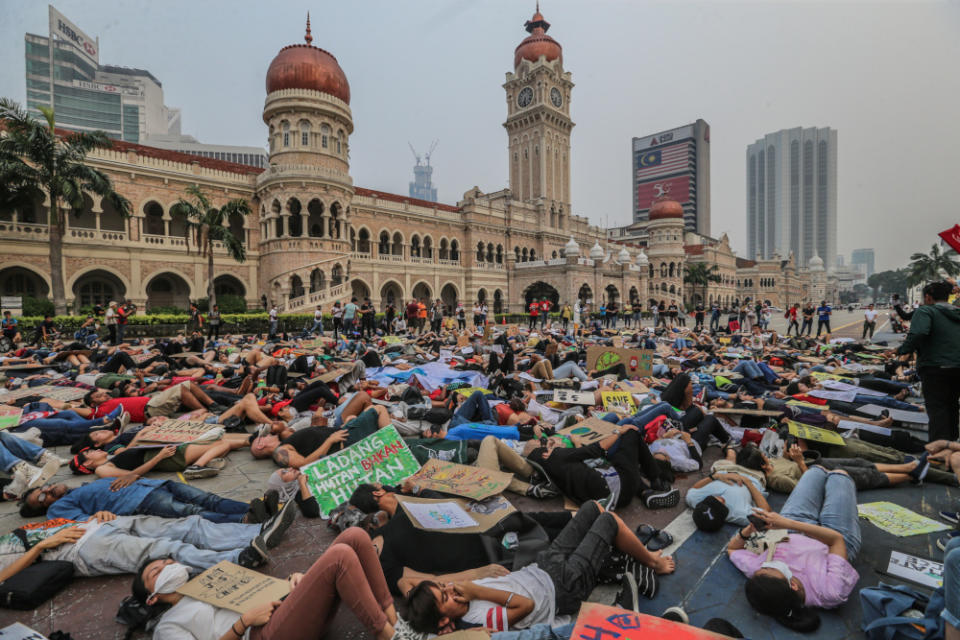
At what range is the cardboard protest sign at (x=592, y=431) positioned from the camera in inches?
185

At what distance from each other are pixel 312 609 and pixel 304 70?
3008cm

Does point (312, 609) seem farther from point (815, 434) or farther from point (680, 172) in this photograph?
point (680, 172)

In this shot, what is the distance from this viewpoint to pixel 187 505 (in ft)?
12.1

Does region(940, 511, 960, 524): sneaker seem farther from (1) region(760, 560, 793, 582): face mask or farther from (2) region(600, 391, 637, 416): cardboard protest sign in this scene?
(2) region(600, 391, 637, 416): cardboard protest sign

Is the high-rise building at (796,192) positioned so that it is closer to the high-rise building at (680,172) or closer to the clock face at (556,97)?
the high-rise building at (680,172)

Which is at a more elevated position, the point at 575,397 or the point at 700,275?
the point at 700,275

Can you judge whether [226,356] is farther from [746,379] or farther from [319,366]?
[746,379]

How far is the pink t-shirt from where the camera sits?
102 inches

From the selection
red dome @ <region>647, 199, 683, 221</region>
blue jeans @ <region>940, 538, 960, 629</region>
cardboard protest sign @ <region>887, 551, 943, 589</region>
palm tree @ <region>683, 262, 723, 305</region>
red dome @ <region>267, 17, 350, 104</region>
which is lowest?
cardboard protest sign @ <region>887, 551, 943, 589</region>

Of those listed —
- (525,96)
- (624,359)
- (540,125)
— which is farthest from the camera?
(525,96)

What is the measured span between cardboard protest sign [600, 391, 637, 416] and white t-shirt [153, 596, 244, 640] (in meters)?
5.13

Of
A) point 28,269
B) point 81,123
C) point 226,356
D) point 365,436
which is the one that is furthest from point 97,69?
point 365,436

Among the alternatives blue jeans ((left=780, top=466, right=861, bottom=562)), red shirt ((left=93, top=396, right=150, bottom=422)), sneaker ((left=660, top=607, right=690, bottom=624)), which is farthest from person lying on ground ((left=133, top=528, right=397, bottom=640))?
red shirt ((left=93, top=396, right=150, bottom=422))

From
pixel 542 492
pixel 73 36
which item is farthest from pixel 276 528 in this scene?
pixel 73 36
